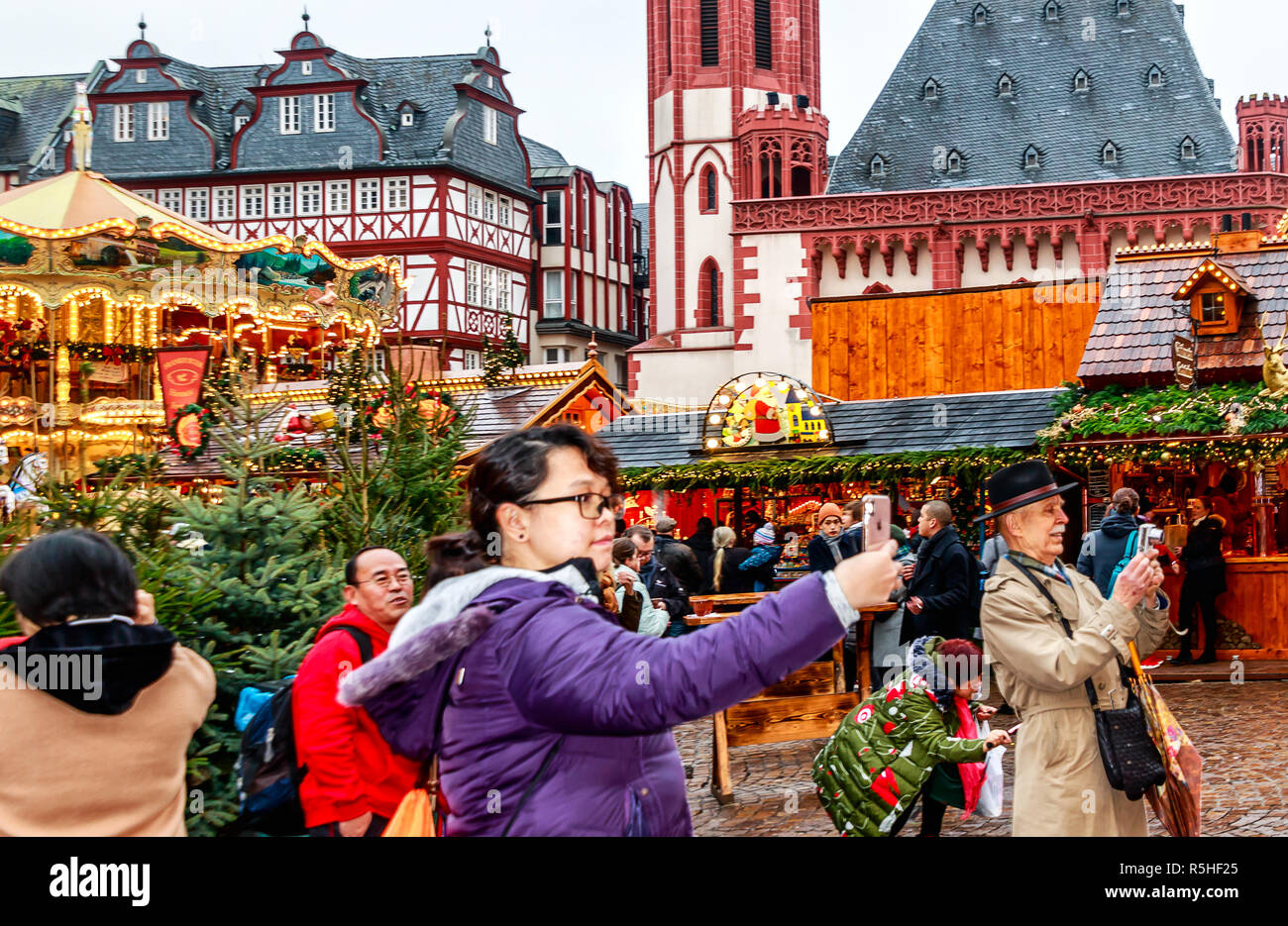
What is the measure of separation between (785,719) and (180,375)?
10095mm

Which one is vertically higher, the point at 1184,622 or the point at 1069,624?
the point at 1069,624

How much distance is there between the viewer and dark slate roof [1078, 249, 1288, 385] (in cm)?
1552

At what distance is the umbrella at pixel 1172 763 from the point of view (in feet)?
14.5

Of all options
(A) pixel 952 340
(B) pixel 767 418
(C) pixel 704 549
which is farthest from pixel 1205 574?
(A) pixel 952 340

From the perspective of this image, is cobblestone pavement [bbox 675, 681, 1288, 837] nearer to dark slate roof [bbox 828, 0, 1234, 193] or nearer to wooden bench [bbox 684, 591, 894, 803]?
wooden bench [bbox 684, 591, 894, 803]

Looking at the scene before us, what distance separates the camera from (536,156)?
157ft

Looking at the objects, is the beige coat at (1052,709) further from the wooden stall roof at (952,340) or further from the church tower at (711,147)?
the church tower at (711,147)

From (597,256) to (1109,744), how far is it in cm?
4363

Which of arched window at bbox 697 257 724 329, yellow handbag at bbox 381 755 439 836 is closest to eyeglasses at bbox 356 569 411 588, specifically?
yellow handbag at bbox 381 755 439 836

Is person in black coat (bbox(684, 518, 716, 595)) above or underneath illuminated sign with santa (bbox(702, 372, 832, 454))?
underneath

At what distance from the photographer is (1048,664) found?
14.1ft

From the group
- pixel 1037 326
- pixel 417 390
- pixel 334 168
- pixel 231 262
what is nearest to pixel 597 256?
pixel 334 168

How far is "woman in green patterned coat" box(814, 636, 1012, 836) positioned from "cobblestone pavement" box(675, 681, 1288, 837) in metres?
0.85
